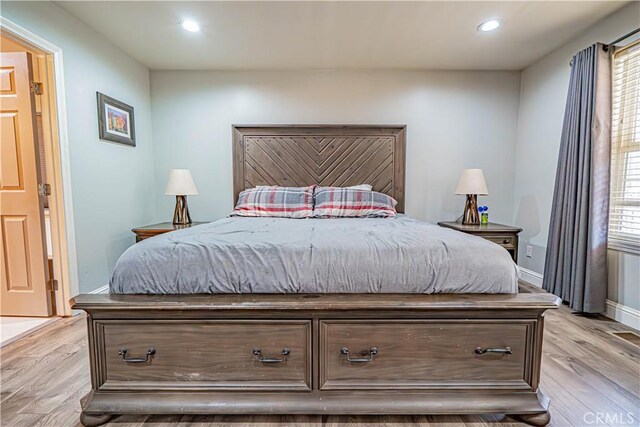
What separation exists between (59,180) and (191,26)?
1.67 meters

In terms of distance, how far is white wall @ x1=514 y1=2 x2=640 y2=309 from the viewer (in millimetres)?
2414

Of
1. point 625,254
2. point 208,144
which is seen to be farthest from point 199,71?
point 625,254

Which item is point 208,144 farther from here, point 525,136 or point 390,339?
point 525,136

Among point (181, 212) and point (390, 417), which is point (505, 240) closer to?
point (390, 417)

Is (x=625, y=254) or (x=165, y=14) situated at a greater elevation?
(x=165, y=14)

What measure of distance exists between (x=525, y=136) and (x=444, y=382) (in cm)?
321

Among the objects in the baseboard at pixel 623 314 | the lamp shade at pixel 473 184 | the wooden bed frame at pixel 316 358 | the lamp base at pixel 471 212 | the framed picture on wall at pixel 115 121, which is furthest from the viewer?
the lamp base at pixel 471 212

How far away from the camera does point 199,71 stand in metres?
3.50

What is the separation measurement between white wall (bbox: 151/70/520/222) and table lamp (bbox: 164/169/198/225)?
1.09 ft

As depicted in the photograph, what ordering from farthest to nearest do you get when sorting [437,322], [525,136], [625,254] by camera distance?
[525,136] → [625,254] → [437,322]

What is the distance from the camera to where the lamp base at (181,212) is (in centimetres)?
329

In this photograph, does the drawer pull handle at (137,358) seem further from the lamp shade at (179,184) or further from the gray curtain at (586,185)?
the gray curtain at (586,185)

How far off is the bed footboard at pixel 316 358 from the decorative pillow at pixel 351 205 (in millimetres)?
1591

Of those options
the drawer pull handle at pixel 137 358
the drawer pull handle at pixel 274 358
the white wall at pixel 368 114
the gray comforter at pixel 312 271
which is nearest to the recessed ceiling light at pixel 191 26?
the white wall at pixel 368 114
